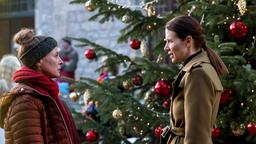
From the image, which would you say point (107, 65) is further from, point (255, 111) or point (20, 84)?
point (20, 84)

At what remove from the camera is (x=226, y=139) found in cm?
627

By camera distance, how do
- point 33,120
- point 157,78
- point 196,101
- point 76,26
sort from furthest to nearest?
point 76,26 < point 157,78 < point 33,120 < point 196,101

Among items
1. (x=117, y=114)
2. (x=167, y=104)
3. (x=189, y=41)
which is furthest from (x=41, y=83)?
(x=167, y=104)

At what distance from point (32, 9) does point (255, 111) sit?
13166 millimetres

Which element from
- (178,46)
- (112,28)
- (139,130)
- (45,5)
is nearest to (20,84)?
(178,46)

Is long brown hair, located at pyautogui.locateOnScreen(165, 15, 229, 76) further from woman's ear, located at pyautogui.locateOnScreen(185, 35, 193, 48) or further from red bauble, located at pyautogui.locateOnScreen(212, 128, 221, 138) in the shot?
red bauble, located at pyautogui.locateOnScreen(212, 128, 221, 138)

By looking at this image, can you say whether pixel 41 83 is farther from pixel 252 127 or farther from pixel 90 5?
pixel 90 5

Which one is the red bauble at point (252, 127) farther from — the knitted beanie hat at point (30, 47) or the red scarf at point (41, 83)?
the knitted beanie hat at point (30, 47)

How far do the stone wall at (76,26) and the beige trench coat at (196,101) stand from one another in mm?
9974

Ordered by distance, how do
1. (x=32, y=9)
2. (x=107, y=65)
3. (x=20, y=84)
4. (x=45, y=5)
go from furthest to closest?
(x=32, y=9) → (x=45, y=5) → (x=107, y=65) → (x=20, y=84)

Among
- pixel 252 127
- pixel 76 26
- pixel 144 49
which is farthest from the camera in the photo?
pixel 76 26

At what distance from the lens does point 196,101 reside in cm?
392

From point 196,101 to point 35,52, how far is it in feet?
3.82

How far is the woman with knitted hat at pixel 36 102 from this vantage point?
13.8 feet
